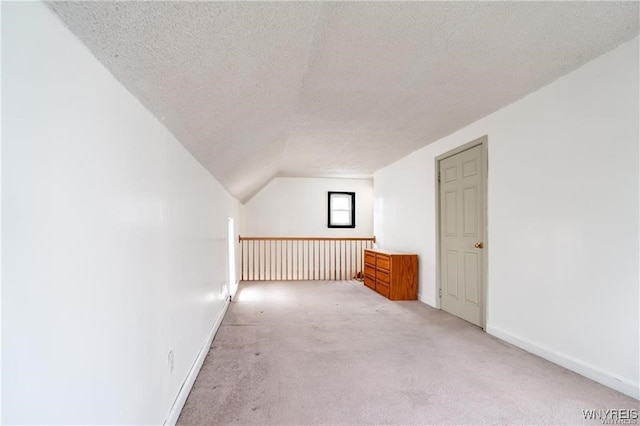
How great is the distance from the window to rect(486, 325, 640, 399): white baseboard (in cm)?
468

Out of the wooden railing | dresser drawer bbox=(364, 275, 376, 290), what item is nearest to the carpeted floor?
dresser drawer bbox=(364, 275, 376, 290)

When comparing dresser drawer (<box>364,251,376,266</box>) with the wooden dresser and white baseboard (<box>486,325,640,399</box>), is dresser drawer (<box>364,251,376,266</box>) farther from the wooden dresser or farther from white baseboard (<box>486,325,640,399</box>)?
white baseboard (<box>486,325,640,399</box>)

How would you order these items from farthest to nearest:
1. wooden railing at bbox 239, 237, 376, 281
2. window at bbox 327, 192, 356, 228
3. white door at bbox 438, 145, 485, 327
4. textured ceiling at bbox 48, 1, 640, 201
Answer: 1. window at bbox 327, 192, 356, 228
2. wooden railing at bbox 239, 237, 376, 281
3. white door at bbox 438, 145, 485, 327
4. textured ceiling at bbox 48, 1, 640, 201

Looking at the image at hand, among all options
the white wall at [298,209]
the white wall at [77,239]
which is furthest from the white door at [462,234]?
the white wall at [298,209]

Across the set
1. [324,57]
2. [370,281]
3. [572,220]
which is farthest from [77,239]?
[370,281]

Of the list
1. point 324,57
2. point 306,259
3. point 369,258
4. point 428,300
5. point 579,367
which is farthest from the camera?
point 306,259

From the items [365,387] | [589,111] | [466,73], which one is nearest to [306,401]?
[365,387]

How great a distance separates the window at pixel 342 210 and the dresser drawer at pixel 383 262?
2.15 meters

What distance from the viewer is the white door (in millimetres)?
3588

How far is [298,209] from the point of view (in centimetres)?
747

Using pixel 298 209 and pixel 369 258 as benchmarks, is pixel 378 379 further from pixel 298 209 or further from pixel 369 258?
pixel 298 209

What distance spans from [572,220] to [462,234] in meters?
1.42

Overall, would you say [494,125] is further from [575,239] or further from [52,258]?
[52,258]

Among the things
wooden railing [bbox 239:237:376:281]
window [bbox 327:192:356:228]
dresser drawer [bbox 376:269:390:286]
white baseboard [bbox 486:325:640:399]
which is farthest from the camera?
window [bbox 327:192:356:228]
